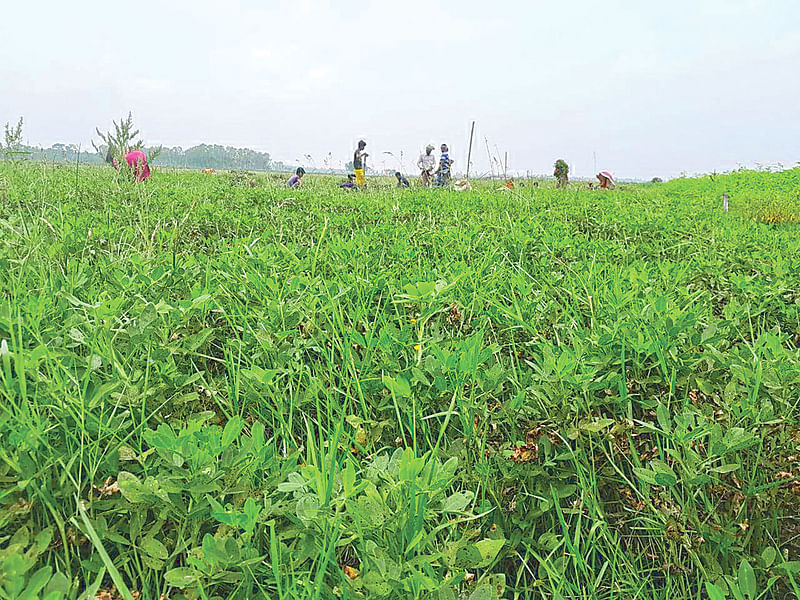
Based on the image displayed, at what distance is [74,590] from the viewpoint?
87 centimetres

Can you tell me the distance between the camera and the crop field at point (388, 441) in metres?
1.00

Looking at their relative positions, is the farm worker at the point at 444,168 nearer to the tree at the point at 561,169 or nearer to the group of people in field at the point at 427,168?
the group of people in field at the point at 427,168

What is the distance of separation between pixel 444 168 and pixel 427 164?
32.2 inches

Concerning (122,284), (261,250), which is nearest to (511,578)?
(122,284)

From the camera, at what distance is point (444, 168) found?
19.6 meters

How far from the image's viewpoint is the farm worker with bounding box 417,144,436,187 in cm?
1855

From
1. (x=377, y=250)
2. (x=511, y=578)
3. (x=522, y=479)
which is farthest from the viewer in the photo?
(x=377, y=250)

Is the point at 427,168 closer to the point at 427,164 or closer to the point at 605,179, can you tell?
the point at 427,164

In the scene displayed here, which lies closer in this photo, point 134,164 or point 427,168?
point 134,164

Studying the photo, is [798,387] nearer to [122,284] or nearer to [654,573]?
[654,573]

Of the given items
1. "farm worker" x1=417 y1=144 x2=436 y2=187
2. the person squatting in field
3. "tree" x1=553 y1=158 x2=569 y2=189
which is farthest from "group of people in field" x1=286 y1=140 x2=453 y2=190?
the person squatting in field

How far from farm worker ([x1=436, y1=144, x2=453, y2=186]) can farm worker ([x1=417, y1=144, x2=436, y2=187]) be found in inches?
12.0

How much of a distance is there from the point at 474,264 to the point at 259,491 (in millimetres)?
2068

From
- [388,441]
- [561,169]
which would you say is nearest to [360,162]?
[561,169]
